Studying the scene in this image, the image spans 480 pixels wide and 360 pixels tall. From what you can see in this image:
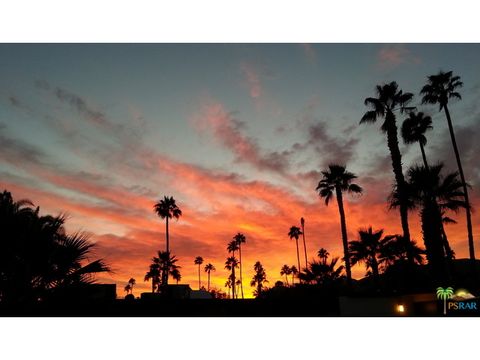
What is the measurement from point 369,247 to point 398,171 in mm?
10423

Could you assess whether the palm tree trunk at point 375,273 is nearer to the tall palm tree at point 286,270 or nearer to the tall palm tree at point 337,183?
the tall palm tree at point 337,183

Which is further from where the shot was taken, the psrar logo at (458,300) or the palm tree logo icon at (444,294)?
the palm tree logo icon at (444,294)

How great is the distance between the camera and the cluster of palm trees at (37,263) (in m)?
6.67

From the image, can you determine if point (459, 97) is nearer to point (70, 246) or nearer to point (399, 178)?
point (399, 178)

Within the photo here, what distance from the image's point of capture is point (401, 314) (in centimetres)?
2083

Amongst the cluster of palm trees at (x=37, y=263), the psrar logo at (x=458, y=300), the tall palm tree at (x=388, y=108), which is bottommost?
the psrar logo at (x=458, y=300)

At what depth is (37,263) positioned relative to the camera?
6715 millimetres

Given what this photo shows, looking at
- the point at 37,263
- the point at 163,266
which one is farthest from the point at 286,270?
the point at 37,263

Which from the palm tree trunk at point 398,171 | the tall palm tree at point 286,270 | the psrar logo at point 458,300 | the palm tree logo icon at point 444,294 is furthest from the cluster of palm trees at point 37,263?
the tall palm tree at point 286,270

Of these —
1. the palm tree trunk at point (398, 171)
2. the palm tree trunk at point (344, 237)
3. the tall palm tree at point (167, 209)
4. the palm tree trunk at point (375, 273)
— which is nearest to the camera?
the palm tree trunk at point (398, 171)

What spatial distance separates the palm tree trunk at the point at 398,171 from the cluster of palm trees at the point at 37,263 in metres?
22.2

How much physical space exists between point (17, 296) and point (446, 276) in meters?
23.8

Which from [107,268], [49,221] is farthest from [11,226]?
[107,268]

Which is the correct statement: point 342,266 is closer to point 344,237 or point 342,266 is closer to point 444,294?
point 344,237
